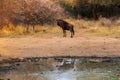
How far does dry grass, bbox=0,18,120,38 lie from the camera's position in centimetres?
2462

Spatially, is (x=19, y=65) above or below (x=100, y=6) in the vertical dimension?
below

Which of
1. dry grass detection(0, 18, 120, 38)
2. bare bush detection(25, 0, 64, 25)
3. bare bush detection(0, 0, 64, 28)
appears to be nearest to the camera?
dry grass detection(0, 18, 120, 38)

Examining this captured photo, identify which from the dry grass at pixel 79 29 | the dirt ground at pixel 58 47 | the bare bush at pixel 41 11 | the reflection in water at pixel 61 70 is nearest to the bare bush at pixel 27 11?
the bare bush at pixel 41 11

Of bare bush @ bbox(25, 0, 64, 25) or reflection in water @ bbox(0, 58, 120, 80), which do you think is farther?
bare bush @ bbox(25, 0, 64, 25)

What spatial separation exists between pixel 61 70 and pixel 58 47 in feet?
14.3

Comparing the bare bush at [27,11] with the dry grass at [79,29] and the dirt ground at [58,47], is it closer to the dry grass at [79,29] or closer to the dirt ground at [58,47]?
the dry grass at [79,29]

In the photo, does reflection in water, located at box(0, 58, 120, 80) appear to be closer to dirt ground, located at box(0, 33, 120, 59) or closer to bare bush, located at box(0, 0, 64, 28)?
dirt ground, located at box(0, 33, 120, 59)

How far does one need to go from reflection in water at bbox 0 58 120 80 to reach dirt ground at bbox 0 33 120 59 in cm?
117

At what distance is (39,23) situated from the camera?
90.9ft

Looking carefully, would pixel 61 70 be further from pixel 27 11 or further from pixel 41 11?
pixel 41 11

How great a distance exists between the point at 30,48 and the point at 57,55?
1.90 m

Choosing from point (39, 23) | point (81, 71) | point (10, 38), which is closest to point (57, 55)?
point (81, 71)

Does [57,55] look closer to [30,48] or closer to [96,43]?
[30,48]

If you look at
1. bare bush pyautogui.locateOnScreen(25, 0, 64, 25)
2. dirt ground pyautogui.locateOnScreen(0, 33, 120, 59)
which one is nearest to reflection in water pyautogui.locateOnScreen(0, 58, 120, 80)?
dirt ground pyautogui.locateOnScreen(0, 33, 120, 59)
